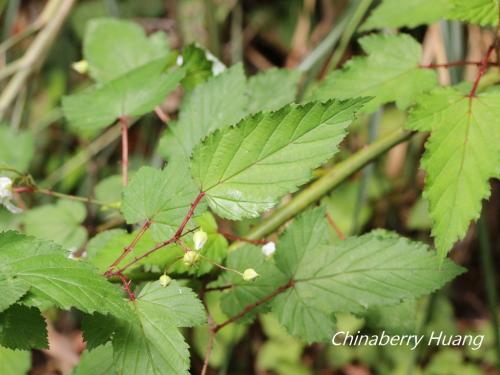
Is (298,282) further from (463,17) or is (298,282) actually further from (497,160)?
(463,17)

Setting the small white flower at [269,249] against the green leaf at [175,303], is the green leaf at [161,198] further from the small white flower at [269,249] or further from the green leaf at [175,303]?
Result: the small white flower at [269,249]

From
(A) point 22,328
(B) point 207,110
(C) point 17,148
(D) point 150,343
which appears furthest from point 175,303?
(C) point 17,148

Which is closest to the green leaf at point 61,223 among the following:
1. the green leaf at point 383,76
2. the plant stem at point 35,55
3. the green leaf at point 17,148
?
the green leaf at point 17,148

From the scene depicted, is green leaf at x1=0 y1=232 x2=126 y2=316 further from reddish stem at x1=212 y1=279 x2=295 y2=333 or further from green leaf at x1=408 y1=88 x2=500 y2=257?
Answer: green leaf at x1=408 y1=88 x2=500 y2=257

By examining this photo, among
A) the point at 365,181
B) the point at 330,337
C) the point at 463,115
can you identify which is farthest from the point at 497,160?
the point at 365,181

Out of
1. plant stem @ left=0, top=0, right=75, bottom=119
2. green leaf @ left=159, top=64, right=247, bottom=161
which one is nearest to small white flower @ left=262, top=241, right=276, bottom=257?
green leaf @ left=159, top=64, right=247, bottom=161

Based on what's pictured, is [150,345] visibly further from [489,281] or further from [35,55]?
[35,55]
